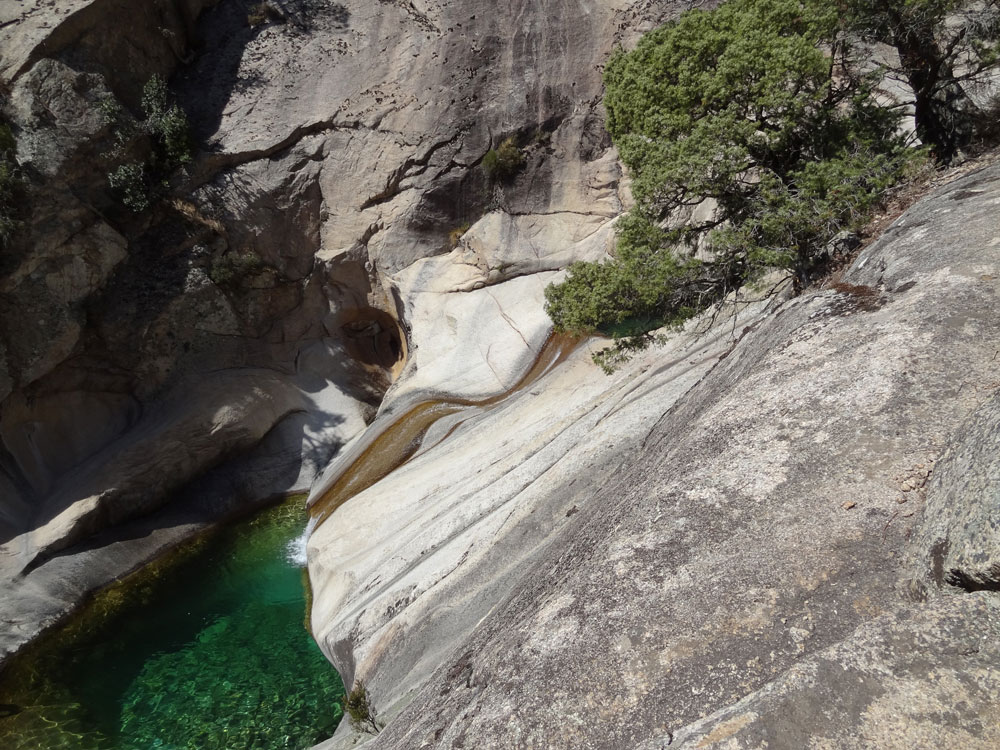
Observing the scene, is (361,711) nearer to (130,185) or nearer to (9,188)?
(9,188)

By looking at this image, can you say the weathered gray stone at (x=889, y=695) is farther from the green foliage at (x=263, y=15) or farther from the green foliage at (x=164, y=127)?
the green foliage at (x=263, y=15)

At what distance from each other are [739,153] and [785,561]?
217 inches

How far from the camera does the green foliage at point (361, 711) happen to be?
700cm

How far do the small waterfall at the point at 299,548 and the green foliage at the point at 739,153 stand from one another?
7614 millimetres

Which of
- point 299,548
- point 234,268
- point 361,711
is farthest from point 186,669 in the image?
point 234,268

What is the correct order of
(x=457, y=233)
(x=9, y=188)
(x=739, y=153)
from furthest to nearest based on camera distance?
(x=457, y=233) → (x=9, y=188) → (x=739, y=153)

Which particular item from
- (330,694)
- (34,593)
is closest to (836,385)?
(330,694)

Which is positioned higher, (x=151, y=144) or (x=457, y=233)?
(x=151, y=144)

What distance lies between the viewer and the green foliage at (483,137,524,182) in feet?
48.9

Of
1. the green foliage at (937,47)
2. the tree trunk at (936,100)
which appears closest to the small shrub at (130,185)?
the green foliage at (937,47)

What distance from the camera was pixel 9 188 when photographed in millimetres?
12352

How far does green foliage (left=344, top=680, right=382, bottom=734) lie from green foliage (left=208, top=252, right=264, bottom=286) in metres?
10.8

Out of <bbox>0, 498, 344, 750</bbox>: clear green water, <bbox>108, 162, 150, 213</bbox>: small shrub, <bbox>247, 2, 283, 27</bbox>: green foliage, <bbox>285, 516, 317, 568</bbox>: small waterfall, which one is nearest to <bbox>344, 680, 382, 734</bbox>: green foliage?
<bbox>0, 498, 344, 750</bbox>: clear green water

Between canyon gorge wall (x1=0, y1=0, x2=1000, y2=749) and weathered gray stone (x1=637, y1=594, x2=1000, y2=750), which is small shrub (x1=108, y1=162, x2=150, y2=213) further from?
weathered gray stone (x1=637, y1=594, x2=1000, y2=750)
